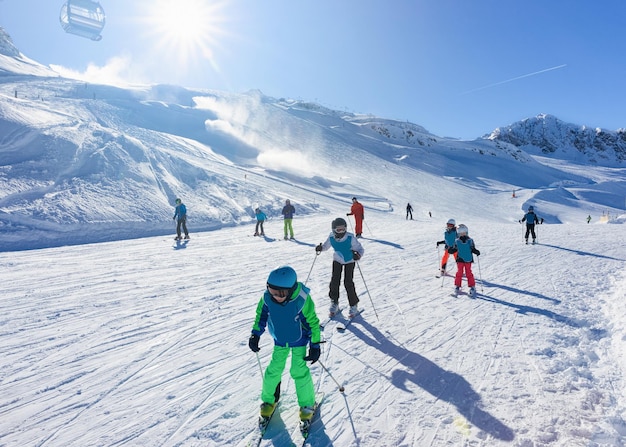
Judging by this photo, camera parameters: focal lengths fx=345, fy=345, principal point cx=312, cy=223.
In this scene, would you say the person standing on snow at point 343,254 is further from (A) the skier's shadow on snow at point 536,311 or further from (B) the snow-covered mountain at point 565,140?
(B) the snow-covered mountain at point 565,140

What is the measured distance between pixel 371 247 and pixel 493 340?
812 cm

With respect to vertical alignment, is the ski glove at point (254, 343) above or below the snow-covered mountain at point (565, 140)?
below

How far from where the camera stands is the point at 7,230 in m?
12.1

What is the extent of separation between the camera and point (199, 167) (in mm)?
24766

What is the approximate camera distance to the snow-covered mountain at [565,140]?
160000 mm

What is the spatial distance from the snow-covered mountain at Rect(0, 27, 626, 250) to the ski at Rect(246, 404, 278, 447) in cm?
1226

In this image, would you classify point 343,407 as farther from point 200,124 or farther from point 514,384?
point 200,124

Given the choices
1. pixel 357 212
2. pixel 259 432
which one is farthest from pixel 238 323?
pixel 357 212

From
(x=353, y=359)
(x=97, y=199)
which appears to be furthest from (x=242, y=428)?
(x=97, y=199)

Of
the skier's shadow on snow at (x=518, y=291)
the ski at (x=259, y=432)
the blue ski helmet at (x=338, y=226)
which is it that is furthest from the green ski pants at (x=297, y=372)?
the skier's shadow on snow at (x=518, y=291)

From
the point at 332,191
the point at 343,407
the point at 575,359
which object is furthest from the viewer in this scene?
the point at 332,191

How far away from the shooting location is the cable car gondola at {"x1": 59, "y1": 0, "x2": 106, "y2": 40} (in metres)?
76.8

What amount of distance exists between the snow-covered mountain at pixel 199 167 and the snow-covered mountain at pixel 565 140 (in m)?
99.3

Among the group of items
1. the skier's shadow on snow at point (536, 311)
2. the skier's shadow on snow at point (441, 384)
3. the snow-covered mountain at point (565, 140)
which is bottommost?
the skier's shadow on snow at point (441, 384)
